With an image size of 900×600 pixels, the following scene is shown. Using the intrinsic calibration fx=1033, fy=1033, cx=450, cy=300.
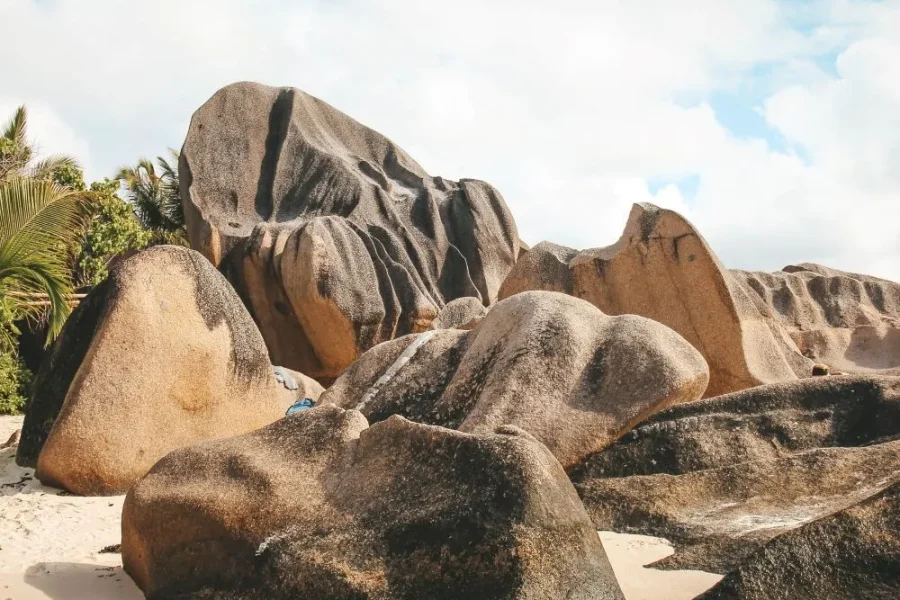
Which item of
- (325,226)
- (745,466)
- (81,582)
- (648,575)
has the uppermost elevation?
(325,226)

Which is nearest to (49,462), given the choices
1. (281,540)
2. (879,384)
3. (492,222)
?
(281,540)

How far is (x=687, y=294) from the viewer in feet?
30.1

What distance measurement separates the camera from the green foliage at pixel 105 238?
17.6 m

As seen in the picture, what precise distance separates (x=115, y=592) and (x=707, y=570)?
2272mm

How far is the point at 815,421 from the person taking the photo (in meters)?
5.36

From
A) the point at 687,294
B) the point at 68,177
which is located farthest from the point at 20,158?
the point at 687,294

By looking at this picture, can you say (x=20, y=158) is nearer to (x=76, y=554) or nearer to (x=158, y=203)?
(x=158, y=203)

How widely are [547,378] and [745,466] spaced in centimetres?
109

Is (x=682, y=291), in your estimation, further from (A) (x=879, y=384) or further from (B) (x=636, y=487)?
(B) (x=636, y=487)

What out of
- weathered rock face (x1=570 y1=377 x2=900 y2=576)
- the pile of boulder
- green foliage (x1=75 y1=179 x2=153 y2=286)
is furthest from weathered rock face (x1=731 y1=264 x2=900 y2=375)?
green foliage (x1=75 y1=179 x2=153 y2=286)

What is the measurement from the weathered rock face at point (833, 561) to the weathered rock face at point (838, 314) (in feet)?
38.6

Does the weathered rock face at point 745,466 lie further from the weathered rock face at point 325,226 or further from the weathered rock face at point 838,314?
the weathered rock face at point 838,314

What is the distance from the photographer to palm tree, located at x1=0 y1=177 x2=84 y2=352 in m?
11.3

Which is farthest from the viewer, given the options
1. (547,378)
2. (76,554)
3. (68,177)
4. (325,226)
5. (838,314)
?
(68,177)
